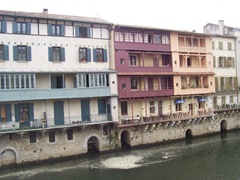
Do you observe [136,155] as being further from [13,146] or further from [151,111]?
[13,146]

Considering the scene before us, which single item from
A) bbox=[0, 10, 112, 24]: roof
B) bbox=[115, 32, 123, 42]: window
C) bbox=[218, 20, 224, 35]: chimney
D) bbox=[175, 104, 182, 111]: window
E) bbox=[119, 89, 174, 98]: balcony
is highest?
bbox=[218, 20, 224, 35]: chimney

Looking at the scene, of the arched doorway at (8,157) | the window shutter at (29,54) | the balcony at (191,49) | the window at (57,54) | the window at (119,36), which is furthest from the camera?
the balcony at (191,49)

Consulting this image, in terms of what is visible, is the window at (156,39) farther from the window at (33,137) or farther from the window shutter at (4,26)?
the window at (33,137)

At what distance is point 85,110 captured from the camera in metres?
34.0

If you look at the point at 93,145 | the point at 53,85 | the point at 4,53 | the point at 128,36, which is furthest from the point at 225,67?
the point at 4,53

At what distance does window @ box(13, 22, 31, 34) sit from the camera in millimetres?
30188

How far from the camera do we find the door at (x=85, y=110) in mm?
33812

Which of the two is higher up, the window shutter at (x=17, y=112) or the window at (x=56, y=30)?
the window at (x=56, y=30)

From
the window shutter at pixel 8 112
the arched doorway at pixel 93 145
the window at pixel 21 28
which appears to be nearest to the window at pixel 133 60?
the arched doorway at pixel 93 145

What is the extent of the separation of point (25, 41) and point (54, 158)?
551 inches

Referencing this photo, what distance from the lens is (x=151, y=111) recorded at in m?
39.4

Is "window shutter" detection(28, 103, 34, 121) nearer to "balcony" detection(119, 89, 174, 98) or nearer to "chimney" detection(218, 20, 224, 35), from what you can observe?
"balcony" detection(119, 89, 174, 98)

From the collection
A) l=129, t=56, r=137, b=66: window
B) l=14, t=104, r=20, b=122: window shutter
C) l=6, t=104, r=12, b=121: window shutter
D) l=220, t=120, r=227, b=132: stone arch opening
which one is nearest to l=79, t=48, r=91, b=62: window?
l=129, t=56, r=137, b=66: window

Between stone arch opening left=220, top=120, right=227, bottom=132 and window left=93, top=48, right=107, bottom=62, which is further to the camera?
stone arch opening left=220, top=120, right=227, bottom=132
